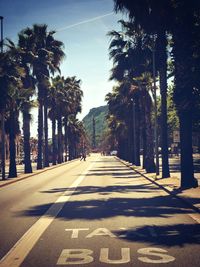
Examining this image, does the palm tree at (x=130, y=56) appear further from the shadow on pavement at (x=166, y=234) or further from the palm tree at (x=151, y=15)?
the shadow on pavement at (x=166, y=234)

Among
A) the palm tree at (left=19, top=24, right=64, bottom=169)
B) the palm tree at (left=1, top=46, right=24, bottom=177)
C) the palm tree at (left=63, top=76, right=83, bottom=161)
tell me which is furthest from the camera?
the palm tree at (left=63, top=76, right=83, bottom=161)

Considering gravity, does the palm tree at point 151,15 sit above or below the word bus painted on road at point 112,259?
above

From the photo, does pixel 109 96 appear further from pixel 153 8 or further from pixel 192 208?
pixel 192 208

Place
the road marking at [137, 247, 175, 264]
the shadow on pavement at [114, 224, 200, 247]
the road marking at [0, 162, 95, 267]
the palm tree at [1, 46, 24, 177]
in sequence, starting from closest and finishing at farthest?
the road marking at [137, 247, 175, 264], the road marking at [0, 162, 95, 267], the shadow on pavement at [114, 224, 200, 247], the palm tree at [1, 46, 24, 177]

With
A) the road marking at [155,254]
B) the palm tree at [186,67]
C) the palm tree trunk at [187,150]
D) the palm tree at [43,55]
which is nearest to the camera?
the road marking at [155,254]

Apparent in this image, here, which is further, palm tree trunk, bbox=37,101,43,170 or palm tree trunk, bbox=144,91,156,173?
palm tree trunk, bbox=37,101,43,170

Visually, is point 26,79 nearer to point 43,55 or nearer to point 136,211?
point 43,55

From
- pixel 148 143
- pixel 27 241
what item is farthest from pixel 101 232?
pixel 148 143

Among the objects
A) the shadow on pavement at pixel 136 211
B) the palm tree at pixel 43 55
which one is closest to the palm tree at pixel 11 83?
the palm tree at pixel 43 55

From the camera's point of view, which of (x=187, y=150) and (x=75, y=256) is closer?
(x=75, y=256)

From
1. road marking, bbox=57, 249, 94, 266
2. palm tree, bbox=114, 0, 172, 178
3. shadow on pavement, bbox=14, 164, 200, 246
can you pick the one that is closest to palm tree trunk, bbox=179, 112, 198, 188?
shadow on pavement, bbox=14, 164, 200, 246

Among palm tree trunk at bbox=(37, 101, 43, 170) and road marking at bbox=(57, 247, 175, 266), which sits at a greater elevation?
palm tree trunk at bbox=(37, 101, 43, 170)

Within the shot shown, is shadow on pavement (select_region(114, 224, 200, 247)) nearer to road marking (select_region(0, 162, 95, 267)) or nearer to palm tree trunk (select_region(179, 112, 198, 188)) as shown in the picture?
road marking (select_region(0, 162, 95, 267))

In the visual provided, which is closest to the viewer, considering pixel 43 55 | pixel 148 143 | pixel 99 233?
pixel 99 233
